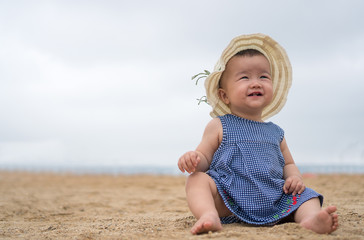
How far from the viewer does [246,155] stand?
8.59 feet

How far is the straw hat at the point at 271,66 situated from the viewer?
2.82 metres

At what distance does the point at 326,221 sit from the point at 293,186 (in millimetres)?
561

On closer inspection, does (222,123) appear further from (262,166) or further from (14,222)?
(14,222)

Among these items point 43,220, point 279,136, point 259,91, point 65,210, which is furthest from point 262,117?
point 65,210

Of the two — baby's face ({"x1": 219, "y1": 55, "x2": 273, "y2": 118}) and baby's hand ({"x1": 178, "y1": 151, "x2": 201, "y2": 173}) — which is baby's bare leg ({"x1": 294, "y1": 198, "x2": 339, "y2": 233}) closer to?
baby's hand ({"x1": 178, "y1": 151, "x2": 201, "y2": 173})

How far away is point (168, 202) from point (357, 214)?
9.21ft

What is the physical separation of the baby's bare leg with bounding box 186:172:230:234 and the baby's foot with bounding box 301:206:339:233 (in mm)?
559

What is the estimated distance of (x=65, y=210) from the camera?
4418 mm

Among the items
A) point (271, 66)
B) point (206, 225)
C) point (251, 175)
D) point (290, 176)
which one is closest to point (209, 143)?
point (251, 175)

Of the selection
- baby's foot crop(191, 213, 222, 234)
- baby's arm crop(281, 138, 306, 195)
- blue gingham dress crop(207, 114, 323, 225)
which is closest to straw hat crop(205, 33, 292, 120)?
blue gingham dress crop(207, 114, 323, 225)

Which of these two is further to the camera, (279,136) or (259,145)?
(279,136)

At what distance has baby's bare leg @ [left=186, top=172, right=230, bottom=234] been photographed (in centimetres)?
208

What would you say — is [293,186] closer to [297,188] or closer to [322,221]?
[297,188]

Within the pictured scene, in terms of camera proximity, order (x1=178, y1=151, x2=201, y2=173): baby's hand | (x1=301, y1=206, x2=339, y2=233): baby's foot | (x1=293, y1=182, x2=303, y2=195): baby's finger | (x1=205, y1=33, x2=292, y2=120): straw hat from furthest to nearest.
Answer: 1. (x1=205, y1=33, x2=292, y2=120): straw hat
2. (x1=293, y1=182, x2=303, y2=195): baby's finger
3. (x1=178, y1=151, x2=201, y2=173): baby's hand
4. (x1=301, y1=206, x2=339, y2=233): baby's foot
